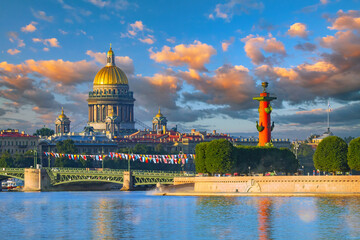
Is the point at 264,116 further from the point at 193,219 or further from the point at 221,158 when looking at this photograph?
the point at 193,219

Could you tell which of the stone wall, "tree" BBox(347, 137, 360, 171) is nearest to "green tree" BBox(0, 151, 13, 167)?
the stone wall

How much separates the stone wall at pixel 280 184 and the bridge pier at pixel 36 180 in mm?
36940

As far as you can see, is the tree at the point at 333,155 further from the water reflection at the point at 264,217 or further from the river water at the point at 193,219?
the water reflection at the point at 264,217

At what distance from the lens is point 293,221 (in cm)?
6706

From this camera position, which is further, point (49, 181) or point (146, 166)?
point (146, 166)

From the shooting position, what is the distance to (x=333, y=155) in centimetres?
9794

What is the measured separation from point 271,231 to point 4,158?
119935mm

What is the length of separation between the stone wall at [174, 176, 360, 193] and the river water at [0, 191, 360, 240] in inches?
118

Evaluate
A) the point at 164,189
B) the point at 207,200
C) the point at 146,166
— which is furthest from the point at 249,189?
the point at 146,166

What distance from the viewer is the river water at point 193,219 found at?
200 feet

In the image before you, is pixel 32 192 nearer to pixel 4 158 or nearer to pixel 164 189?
pixel 164 189

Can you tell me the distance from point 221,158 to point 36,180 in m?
40.8

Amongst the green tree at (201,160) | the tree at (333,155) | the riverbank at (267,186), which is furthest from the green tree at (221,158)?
the tree at (333,155)

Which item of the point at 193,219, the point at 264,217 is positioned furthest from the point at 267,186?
the point at 193,219
